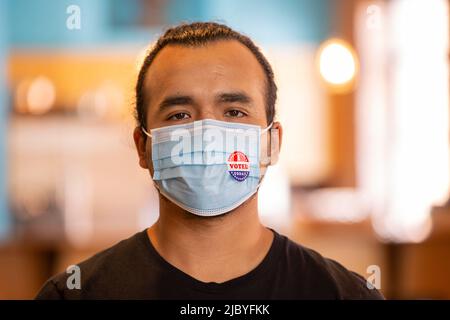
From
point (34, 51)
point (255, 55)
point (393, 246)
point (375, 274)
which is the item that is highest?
point (34, 51)

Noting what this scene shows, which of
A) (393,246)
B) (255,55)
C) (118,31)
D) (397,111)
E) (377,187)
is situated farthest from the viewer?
(118,31)

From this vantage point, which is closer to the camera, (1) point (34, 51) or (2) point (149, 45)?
(2) point (149, 45)

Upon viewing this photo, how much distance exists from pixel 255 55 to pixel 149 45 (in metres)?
0.13

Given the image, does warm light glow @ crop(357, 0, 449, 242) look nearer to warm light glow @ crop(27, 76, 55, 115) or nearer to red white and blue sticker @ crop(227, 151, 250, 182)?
warm light glow @ crop(27, 76, 55, 115)

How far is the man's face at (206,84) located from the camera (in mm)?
870

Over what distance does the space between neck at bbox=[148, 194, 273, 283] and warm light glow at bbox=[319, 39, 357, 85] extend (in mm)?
2366

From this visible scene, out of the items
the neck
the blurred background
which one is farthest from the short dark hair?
the blurred background

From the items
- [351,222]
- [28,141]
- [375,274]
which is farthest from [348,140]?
[375,274]

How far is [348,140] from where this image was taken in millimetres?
4293

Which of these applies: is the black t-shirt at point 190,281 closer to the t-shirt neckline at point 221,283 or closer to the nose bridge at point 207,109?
the t-shirt neckline at point 221,283

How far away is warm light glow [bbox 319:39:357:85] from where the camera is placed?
130 inches

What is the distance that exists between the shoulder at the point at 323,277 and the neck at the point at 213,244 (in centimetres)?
3
